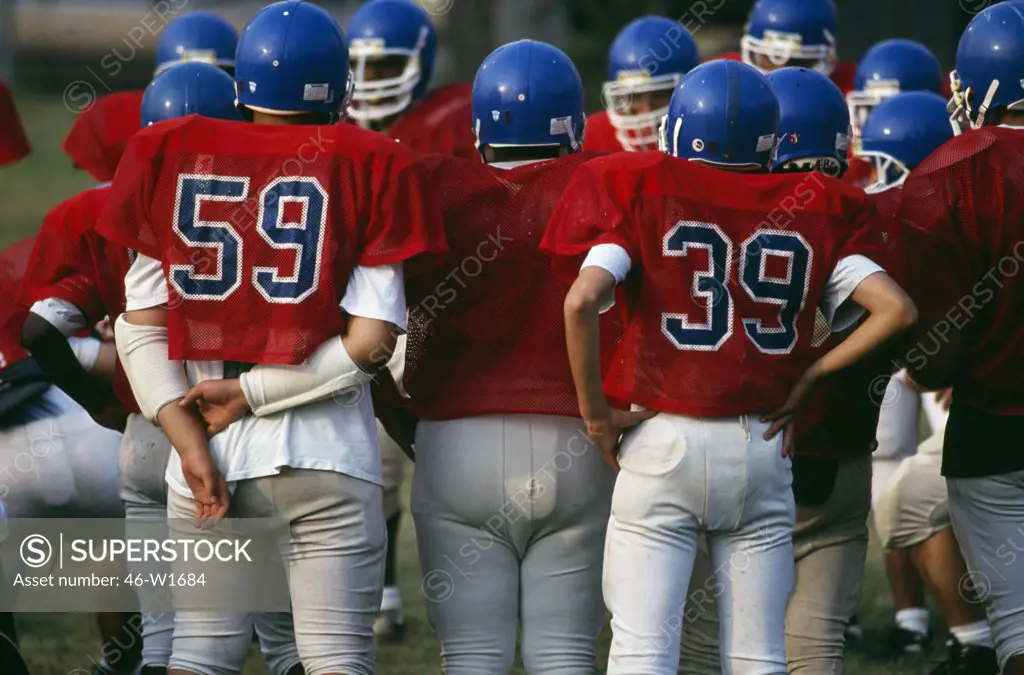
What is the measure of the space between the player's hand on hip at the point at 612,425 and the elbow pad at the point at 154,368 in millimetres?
919

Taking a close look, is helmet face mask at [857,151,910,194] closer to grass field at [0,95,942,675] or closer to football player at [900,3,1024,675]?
football player at [900,3,1024,675]

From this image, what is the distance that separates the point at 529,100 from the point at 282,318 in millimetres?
813

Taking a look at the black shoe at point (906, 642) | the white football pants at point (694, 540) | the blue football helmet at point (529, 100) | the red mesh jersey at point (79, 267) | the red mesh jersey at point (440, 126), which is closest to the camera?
the white football pants at point (694, 540)

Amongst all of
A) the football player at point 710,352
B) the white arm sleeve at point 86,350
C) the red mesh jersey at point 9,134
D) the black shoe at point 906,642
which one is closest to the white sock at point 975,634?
the black shoe at point 906,642

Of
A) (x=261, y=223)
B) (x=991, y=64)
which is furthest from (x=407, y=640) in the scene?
(x=991, y=64)

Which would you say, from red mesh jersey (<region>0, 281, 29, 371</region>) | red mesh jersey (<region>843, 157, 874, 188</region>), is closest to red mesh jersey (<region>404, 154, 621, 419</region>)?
red mesh jersey (<region>0, 281, 29, 371</region>)

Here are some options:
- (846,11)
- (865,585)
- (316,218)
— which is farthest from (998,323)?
(846,11)

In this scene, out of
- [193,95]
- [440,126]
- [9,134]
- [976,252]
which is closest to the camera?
[976,252]

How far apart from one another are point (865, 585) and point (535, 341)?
3.08 metres

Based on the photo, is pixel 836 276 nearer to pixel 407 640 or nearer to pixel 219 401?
→ pixel 219 401

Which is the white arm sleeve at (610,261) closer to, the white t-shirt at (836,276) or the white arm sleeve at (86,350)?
the white t-shirt at (836,276)

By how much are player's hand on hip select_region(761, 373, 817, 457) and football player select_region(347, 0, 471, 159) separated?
2692 millimetres

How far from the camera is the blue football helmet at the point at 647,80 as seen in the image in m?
6.30

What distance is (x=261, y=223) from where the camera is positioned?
339 cm
